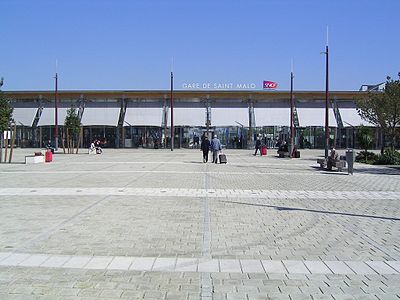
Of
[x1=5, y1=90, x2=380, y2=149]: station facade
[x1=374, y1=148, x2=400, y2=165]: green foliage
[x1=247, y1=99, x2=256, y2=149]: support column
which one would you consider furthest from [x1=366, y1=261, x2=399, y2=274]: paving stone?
[x1=247, y1=99, x2=256, y2=149]: support column

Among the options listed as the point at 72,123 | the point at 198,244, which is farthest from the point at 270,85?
the point at 198,244

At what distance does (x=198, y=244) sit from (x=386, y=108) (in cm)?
2581

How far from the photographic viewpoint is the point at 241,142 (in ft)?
189

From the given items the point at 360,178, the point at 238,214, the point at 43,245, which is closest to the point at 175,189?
the point at 238,214

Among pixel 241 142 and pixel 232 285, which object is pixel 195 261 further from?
pixel 241 142

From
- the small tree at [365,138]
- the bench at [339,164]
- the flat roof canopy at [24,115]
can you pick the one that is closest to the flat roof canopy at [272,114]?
the small tree at [365,138]

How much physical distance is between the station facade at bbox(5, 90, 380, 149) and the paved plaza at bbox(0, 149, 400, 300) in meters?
42.6

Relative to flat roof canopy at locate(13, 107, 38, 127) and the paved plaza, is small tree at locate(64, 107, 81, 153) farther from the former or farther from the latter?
the paved plaza

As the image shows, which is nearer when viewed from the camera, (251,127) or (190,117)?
(251,127)

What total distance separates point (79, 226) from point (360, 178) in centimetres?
1392

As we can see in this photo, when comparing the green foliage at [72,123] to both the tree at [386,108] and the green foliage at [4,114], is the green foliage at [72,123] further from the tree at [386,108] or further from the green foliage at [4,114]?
the tree at [386,108]

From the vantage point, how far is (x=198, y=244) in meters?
7.28

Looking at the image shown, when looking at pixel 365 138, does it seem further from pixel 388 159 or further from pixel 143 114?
pixel 143 114

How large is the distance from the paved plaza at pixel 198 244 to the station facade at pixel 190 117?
4260 cm
